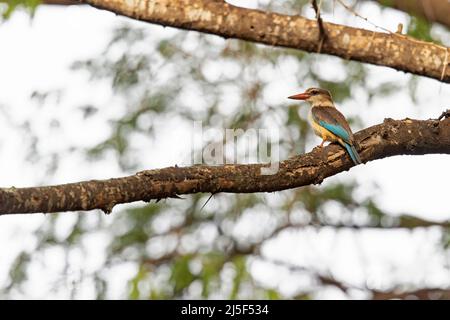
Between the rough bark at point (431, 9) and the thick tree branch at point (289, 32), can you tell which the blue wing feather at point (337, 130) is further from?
the rough bark at point (431, 9)

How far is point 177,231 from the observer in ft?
24.5

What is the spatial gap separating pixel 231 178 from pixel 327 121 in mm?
1991

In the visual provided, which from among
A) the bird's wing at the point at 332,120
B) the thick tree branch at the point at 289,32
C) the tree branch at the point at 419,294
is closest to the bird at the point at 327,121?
the bird's wing at the point at 332,120

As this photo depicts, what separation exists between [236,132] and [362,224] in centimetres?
187

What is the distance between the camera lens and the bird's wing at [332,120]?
17.4ft

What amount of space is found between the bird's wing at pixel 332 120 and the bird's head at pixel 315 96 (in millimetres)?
349

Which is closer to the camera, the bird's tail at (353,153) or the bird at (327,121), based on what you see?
the bird's tail at (353,153)

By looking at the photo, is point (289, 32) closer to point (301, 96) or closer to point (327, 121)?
point (327, 121)

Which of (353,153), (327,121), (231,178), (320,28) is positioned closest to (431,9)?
(327,121)

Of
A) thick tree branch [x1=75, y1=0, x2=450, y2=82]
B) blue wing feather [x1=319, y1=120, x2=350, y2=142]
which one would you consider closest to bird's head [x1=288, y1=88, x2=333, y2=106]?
blue wing feather [x1=319, y1=120, x2=350, y2=142]

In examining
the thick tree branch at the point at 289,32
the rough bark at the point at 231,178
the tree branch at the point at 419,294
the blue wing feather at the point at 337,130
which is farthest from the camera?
the tree branch at the point at 419,294

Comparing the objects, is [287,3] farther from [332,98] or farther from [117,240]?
[117,240]

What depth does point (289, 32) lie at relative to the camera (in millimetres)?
4891
